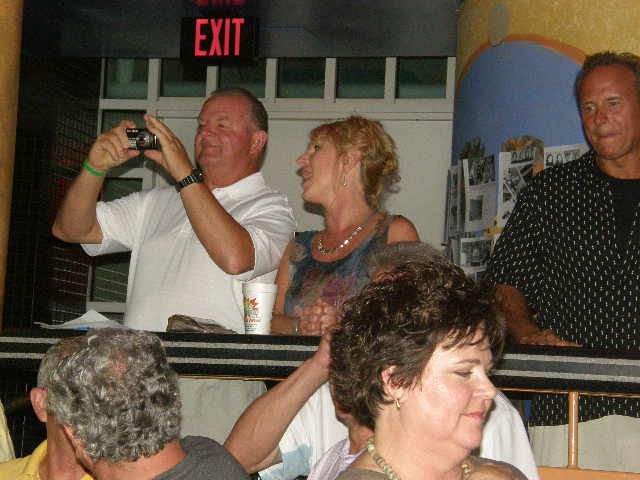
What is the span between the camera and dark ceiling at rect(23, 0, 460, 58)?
6020 millimetres

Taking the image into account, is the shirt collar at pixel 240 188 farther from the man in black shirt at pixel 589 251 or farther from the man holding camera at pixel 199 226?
the man in black shirt at pixel 589 251

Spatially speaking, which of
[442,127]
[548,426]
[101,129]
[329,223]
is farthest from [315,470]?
[101,129]

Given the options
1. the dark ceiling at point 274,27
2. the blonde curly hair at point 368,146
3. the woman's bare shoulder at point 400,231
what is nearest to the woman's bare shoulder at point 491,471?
the woman's bare shoulder at point 400,231

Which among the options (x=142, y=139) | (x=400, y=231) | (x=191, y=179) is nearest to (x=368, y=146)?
(x=400, y=231)

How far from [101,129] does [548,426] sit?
18.2 feet

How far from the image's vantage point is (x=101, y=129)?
25.2 feet

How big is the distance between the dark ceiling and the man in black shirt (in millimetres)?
2991

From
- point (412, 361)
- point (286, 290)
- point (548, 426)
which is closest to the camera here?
point (412, 361)

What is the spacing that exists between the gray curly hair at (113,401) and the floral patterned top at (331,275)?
3.15 feet

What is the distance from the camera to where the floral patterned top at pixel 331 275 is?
2.96m

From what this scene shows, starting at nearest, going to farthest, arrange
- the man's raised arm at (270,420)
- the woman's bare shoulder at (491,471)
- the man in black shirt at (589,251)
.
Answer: the woman's bare shoulder at (491,471) → the man's raised arm at (270,420) → the man in black shirt at (589,251)

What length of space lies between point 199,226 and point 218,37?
2.81m

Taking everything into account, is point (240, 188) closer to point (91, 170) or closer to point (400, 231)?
point (91, 170)

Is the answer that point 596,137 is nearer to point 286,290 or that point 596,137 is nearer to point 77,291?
point 286,290
